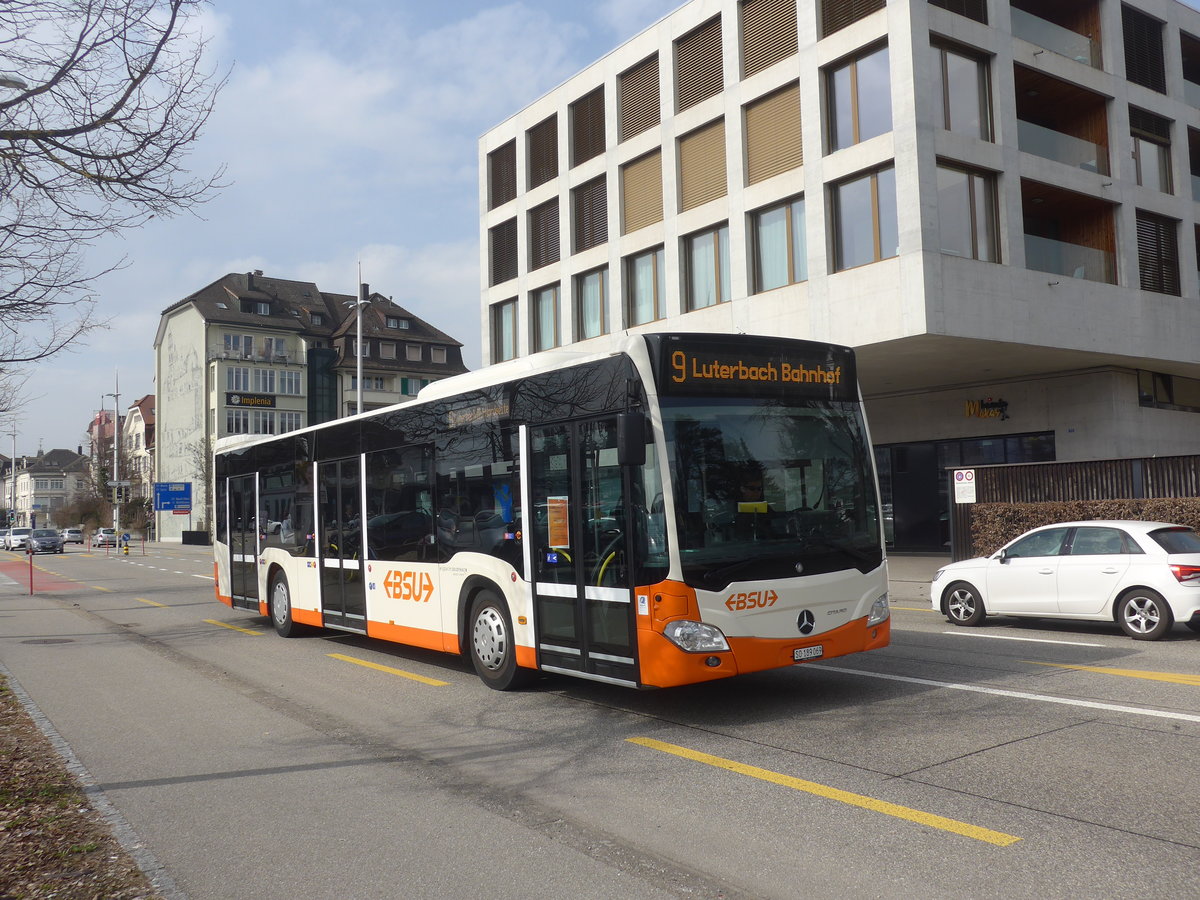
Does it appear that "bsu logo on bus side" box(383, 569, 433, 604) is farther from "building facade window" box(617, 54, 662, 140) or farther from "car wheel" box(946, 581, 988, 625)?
"building facade window" box(617, 54, 662, 140)

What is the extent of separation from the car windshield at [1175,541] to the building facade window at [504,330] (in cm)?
2655

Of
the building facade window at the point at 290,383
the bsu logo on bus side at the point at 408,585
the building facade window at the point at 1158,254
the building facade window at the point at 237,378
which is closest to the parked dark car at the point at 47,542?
the building facade window at the point at 237,378

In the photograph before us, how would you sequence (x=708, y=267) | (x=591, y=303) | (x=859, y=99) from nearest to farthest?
(x=859, y=99), (x=708, y=267), (x=591, y=303)

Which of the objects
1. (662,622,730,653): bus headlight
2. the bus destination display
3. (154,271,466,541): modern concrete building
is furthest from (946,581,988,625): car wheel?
(154,271,466,541): modern concrete building

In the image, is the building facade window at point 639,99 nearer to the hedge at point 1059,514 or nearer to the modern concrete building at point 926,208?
the modern concrete building at point 926,208

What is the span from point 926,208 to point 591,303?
43.2ft

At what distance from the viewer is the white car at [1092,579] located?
11.3 meters

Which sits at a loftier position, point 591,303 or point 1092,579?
point 591,303

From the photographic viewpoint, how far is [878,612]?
328 inches

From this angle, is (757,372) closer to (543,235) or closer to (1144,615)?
(1144,615)

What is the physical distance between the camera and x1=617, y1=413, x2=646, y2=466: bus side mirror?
714 cm

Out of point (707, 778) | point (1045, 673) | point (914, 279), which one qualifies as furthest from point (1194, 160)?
point (707, 778)

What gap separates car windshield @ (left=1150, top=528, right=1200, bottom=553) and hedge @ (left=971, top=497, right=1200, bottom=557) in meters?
4.88

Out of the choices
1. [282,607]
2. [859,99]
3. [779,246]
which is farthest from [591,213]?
[282,607]
